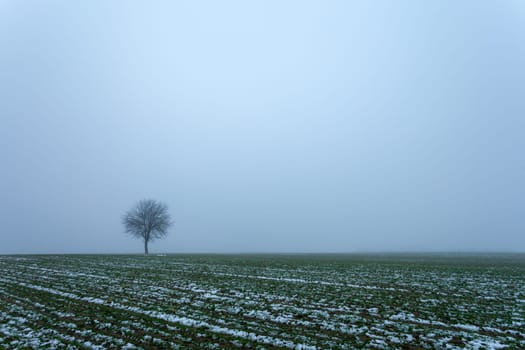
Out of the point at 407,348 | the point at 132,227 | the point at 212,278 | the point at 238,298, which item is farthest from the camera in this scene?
the point at 132,227

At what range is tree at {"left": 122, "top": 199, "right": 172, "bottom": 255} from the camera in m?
62.0

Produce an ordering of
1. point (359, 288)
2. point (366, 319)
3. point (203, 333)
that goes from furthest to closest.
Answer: point (359, 288) < point (366, 319) < point (203, 333)

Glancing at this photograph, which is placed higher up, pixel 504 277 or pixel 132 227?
pixel 132 227

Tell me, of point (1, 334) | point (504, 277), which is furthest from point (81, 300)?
point (504, 277)

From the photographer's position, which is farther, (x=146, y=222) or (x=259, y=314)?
(x=146, y=222)

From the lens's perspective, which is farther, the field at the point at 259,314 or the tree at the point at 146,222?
the tree at the point at 146,222

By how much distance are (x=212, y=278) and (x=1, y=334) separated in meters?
13.3

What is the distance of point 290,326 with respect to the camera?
428 inches

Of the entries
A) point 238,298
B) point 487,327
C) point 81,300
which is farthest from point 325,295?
point 81,300

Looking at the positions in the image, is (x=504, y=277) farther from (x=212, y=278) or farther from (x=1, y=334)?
(x=1, y=334)

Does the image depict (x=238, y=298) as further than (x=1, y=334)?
Yes

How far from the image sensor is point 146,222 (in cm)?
6256

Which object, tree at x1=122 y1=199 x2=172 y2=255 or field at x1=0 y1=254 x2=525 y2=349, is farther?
tree at x1=122 y1=199 x2=172 y2=255

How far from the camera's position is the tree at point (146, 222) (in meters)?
62.0
